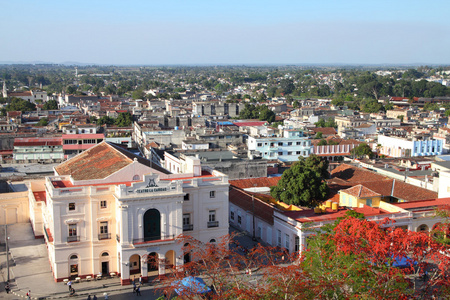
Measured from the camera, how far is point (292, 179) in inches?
1358

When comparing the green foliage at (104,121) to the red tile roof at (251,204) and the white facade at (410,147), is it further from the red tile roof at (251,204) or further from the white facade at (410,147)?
the red tile roof at (251,204)

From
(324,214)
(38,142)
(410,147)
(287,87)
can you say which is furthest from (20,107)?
(287,87)

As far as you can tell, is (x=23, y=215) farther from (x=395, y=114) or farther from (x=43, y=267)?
(x=395, y=114)

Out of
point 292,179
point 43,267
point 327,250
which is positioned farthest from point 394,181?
point 43,267

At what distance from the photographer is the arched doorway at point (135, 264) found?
86.6ft

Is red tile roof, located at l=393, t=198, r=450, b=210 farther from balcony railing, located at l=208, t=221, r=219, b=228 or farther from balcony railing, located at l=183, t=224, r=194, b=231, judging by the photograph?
balcony railing, located at l=183, t=224, r=194, b=231

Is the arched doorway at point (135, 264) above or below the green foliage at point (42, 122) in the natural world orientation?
below

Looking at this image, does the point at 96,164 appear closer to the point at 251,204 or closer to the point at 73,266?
the point at 73,266

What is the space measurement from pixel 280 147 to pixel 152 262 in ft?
111

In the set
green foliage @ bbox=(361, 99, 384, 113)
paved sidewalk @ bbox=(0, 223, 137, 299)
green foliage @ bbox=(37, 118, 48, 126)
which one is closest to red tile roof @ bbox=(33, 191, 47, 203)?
paved sidewalk @ bbox=(0, 223, 137, 299)

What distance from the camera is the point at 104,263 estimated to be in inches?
1051

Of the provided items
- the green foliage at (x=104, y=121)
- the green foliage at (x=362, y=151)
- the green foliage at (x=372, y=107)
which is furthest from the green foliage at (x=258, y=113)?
the green foliage at (x=362, y=151)

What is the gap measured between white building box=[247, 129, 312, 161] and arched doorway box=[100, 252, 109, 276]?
1249 inches

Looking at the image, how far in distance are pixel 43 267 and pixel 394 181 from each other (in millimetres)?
25317
